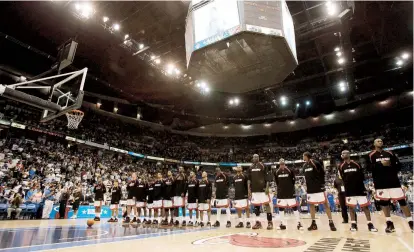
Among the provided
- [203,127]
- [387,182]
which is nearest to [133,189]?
[387,182]

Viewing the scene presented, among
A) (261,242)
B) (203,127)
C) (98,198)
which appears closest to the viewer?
(261,242)

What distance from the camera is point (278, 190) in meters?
7.25

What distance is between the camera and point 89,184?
19.3 m

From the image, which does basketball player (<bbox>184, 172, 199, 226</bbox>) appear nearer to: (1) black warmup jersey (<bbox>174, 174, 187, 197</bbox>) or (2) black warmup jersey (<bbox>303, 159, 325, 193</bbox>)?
(1) black warmup jersey (<bbox>174, 174, 187, 197</bbox>)

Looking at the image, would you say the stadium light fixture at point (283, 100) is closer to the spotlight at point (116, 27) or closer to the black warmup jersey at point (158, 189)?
the spotlight at point (116, 27)

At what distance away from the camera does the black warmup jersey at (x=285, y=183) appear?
274 inches

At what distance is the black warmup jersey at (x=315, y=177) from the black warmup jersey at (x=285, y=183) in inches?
18.1

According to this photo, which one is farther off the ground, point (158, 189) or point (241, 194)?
point (158, 189)

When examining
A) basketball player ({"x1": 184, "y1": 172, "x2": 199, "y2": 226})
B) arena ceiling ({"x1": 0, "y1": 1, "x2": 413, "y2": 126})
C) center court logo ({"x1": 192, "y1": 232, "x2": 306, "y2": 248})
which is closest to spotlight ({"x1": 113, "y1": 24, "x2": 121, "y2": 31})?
arena ceiling ({"x1": 0, "y1": 1, "x2": 413, "y2": 126})

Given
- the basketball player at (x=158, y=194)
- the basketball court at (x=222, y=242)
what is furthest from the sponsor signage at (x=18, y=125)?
the basketball court at (x=222, y=242)

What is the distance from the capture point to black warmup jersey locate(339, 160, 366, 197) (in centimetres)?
619

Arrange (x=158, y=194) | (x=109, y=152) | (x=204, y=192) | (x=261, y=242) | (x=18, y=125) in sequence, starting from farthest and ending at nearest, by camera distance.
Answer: (x=109, y=152) < (x=18, y=125) < (x=158, y=194) < (x=204, y=192) < (x=261, y=242)

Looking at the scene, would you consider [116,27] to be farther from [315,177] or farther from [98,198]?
[315,177]

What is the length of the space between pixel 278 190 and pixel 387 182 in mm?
2676
